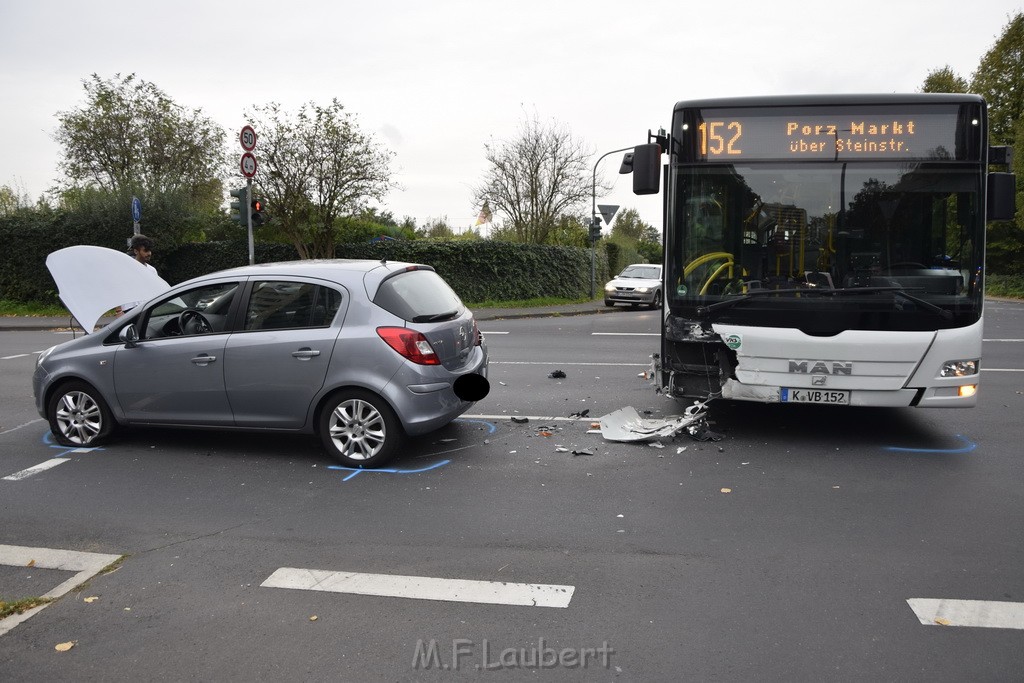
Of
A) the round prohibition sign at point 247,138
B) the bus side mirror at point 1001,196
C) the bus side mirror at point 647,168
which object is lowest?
the bus side mirror at point 1001,196

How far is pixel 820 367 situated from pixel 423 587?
4080 mm

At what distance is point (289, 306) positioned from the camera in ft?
21.4

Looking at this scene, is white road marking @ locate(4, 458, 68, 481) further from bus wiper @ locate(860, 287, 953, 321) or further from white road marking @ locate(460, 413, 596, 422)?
bus wiper @ locate(860, 287, 953, 321)

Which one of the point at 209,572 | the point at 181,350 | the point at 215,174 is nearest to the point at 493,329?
the point at 181,350

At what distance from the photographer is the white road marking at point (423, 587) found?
4012 millimetres

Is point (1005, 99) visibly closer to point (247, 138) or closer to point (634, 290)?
point (634, 290)

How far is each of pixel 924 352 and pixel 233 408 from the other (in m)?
5.57

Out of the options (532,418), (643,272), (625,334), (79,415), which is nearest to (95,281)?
(79,415)

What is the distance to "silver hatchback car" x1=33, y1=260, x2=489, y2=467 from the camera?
→ 6266 millimetres

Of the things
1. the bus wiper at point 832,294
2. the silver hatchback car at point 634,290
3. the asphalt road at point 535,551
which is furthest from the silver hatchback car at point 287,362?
the silver hatchback car at point 634,290

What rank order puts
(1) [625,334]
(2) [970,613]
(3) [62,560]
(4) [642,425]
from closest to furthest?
(2) [970,613] → (3) [62,560] → (4) [642,425] → (1) [625,334]

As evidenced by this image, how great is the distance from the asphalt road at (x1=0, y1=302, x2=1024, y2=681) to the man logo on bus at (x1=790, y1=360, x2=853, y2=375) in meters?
0.68

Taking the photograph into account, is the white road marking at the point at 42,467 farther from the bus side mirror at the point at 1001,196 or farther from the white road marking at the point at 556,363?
the bus side mirror at the point at 1001,196

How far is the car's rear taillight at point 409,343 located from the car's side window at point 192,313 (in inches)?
56.5
